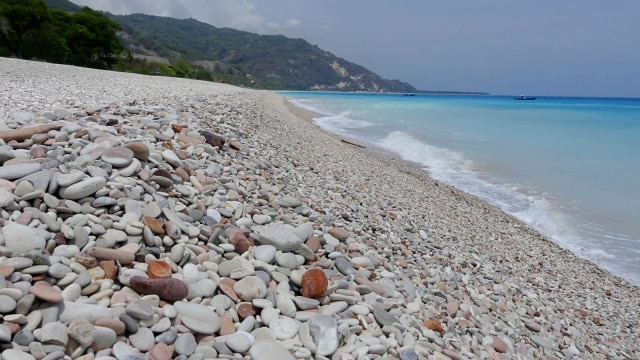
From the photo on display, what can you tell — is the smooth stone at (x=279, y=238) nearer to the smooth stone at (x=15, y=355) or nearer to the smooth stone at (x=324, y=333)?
the smooth stone at (x=324, y=333)

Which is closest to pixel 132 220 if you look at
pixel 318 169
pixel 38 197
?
pixel 38 197

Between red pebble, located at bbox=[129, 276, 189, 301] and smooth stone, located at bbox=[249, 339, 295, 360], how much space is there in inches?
24.8

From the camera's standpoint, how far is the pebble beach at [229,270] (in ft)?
7.20

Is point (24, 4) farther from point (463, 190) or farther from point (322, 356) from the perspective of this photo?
point (322, 356)

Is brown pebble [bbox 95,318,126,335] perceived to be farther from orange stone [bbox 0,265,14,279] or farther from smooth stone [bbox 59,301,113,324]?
orange stone [bbox 0,265,14,279]

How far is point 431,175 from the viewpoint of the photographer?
12.8 meters

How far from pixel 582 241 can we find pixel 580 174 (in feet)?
24.3

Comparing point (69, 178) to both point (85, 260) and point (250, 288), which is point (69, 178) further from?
point (250, 288)

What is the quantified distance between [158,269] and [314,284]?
1168mm

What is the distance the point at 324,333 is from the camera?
8.34 ft

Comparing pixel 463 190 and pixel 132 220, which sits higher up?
pixel 132 220

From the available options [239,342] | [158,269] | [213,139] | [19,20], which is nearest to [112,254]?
[158,269]

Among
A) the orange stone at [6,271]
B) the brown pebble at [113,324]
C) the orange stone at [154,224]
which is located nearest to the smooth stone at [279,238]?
the orange stone at [154,224]

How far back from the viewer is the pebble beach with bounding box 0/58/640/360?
2.20m
